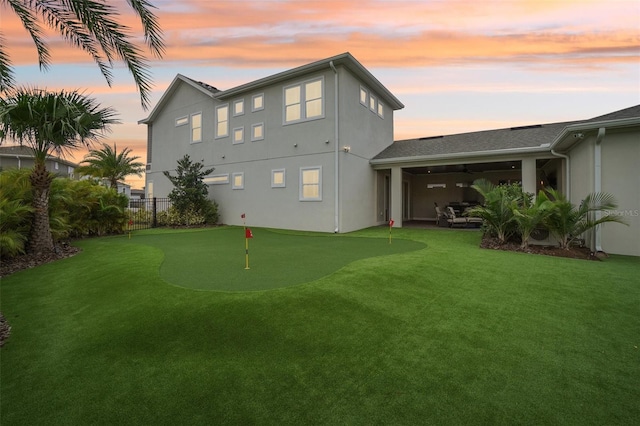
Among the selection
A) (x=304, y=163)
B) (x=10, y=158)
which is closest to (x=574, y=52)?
(x=304, y=163)

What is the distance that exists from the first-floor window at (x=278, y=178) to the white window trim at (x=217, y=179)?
3.26m

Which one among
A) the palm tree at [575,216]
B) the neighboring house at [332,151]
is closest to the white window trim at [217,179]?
the neighboring house at [332,151]

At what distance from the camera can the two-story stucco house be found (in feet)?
41.3

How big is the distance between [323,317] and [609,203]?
850 centimetres

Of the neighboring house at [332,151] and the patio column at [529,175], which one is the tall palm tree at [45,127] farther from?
the patio column at [529,175]

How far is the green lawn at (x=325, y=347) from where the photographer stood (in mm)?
2379

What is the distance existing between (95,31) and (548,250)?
10.6m

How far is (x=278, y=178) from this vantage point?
14.3 meters

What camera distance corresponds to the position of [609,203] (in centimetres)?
784

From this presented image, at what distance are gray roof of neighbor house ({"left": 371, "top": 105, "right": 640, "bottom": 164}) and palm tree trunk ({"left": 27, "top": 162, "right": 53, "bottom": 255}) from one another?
11932mm

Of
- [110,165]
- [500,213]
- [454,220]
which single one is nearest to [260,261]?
[500,213]

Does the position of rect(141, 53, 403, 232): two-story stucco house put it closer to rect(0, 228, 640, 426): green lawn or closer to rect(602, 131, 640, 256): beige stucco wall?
rect(0, 228, 640, 426): green lawn

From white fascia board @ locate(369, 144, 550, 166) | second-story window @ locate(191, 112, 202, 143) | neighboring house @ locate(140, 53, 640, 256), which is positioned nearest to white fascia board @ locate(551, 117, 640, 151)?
neighboring house @ locate(140, 53, 640, 256)

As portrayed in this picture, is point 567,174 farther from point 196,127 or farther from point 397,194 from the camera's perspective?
point 196,127
